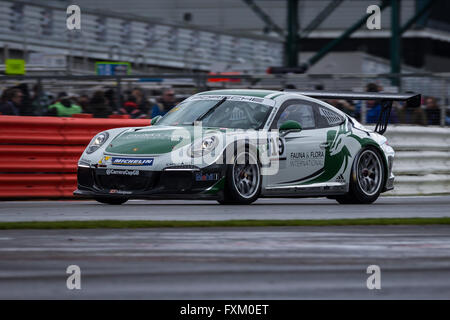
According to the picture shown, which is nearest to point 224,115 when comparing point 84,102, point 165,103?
point 165,103

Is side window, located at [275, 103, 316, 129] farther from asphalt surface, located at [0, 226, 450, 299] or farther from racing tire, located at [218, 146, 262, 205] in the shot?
asphalt surface, located at [0, 226, 450, 299]

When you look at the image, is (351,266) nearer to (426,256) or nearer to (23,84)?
(426,256)

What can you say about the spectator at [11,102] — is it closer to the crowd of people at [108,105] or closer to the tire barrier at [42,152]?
the crowd of people at [108,105]

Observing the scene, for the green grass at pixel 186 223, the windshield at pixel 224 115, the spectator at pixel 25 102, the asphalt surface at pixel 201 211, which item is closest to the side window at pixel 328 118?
the windshield at pixel 224 115

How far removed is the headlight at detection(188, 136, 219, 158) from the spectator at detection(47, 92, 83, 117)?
440 cm

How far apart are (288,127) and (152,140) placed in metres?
1.56

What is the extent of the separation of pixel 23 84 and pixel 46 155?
211cm

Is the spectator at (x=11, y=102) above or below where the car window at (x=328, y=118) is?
above

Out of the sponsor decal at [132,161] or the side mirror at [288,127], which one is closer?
the sponsor decal at [132,161]

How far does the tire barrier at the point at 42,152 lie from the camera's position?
11.8m

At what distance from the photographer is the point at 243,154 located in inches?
405

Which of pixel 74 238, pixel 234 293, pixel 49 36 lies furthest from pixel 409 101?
pixel 49 36

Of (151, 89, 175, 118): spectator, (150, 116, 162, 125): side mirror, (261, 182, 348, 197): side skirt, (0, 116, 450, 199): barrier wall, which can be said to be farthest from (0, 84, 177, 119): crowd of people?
(261, 182, 348, 197): side skirt

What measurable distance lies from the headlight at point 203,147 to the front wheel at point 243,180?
28cm
